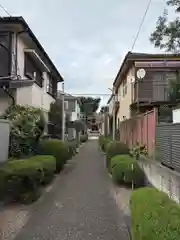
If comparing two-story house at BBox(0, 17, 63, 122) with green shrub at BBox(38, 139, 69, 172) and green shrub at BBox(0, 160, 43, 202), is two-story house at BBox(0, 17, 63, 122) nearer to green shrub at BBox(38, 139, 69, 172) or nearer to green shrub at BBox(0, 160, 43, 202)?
green shrub at BBox(38, 139, 69, 172)

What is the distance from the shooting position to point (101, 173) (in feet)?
50.5

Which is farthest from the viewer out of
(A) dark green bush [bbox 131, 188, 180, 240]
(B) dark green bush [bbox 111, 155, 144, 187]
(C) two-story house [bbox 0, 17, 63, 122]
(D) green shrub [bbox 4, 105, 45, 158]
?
(C) two-story house [bbox 0, 17, 63, 122]

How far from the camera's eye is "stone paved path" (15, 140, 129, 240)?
21.0ft

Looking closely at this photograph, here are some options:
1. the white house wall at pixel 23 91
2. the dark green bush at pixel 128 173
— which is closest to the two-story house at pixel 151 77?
the white house wall at pixel 23 91

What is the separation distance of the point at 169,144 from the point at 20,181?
11.7ft

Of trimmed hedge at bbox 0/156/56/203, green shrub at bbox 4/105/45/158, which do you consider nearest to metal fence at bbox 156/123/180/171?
trimmed hedge at bbox 0/156/56/203

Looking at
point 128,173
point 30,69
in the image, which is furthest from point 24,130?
point 30,69

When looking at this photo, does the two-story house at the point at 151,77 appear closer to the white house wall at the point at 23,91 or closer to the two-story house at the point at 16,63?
the two-story house at the point at 16,63

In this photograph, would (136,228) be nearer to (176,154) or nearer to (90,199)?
(176,154)

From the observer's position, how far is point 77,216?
25.3ft

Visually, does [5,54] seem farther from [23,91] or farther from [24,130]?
[24,130]

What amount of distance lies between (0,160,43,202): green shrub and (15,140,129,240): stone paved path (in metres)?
0.43

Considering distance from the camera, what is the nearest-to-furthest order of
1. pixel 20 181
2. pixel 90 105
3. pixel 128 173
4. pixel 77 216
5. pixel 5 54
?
pixel 77 216
pixel 20 181
pixel 128 173
pixel 5 54
pixel 90 105

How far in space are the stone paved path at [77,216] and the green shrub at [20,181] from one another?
43 centimetres
